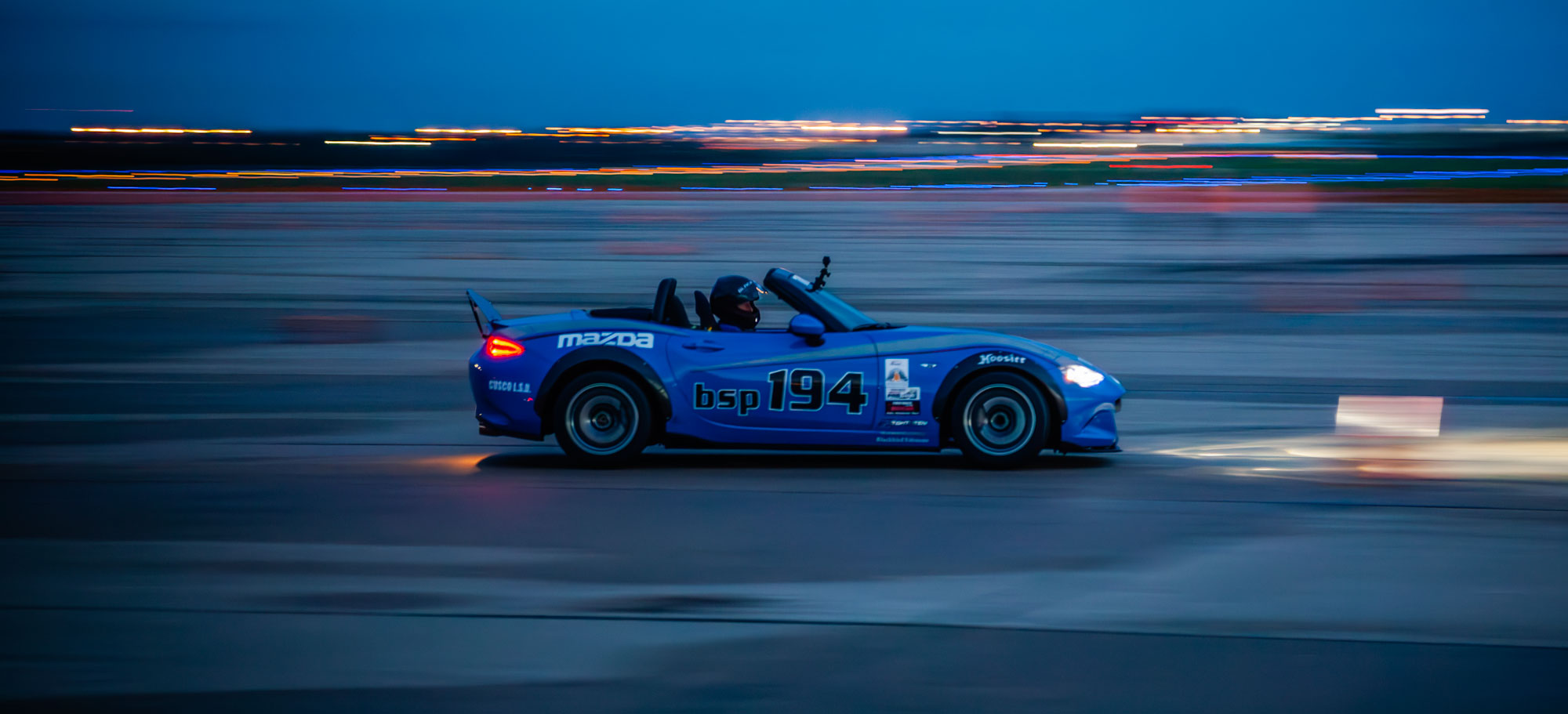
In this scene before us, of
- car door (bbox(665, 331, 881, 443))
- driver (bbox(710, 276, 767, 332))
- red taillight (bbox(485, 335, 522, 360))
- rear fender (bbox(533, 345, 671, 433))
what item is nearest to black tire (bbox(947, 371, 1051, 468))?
car door (bbox(665, 331, 881, 443))

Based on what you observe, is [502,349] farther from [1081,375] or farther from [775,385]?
[1081,375]

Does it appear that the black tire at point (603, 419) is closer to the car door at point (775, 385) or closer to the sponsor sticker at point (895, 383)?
the car door at point (775, 385)

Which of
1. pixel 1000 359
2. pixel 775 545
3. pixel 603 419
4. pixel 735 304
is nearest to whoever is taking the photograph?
pixel 775 545

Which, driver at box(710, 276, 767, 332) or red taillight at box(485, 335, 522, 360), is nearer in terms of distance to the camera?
red taillight at box(485, 335, 522, 360)

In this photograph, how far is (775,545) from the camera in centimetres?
602

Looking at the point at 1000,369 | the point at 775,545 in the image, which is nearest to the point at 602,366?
the point at 775,545

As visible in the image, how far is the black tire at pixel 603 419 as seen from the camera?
7594mm

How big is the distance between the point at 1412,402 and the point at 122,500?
8397mm

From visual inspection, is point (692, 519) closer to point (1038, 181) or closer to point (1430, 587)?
point (1430, 587)

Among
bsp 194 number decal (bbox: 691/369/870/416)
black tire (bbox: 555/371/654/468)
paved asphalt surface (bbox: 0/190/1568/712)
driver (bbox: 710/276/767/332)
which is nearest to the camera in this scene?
paved asphalt surface (bbox: 0/190/1568/712)

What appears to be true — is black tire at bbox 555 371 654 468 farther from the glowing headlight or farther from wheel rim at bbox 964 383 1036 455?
the glowing headlight

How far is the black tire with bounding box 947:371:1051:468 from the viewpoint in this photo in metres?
7.48

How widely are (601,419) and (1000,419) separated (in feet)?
7.18

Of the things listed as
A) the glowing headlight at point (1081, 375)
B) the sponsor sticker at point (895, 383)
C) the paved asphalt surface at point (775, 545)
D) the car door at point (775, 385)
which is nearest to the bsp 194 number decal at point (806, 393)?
the car door at point (775, 385)
